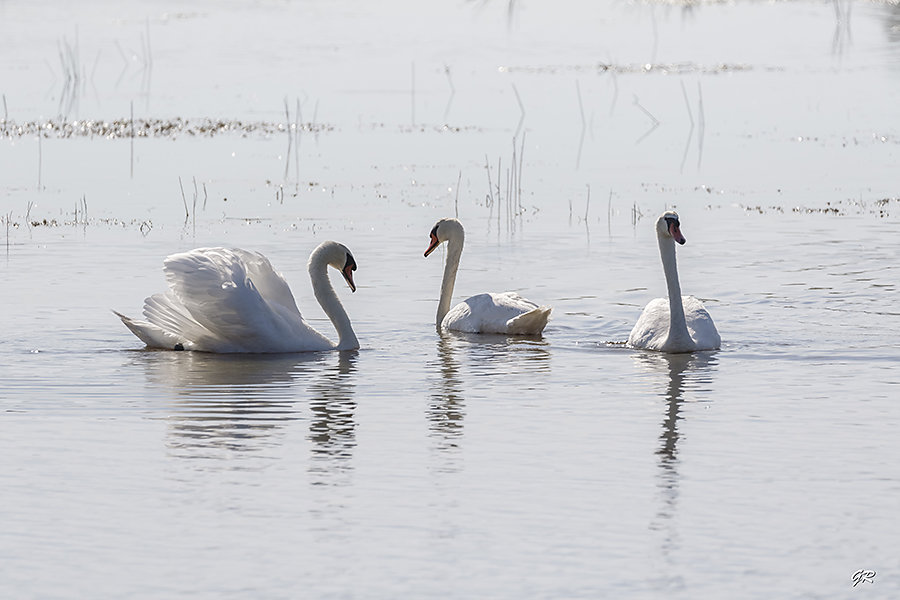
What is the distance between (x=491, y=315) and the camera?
13.4 m

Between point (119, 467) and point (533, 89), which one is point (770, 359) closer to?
point (119, 467)

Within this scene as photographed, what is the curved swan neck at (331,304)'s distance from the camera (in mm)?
12641

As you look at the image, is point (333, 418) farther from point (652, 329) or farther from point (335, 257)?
point (652, 329)

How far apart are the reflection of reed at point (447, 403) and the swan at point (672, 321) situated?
1.41 meters

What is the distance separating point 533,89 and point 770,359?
18396 millimetres

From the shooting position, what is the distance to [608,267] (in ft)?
52.9

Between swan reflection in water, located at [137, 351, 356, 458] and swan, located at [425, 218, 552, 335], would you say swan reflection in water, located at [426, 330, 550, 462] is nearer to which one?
swan, located at [425, 218, 552, 335]

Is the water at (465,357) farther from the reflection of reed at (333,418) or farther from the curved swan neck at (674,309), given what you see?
the curved swan neck at (674,309)

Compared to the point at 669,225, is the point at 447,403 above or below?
below

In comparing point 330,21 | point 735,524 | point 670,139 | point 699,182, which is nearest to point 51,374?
point 735,524

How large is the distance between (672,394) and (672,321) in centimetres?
169

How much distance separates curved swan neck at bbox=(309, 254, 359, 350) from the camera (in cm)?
1264

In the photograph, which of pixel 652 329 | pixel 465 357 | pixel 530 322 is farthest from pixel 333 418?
pixel 652 329

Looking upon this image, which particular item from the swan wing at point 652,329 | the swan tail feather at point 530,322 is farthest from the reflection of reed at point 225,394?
the swan wing at point 652,329
